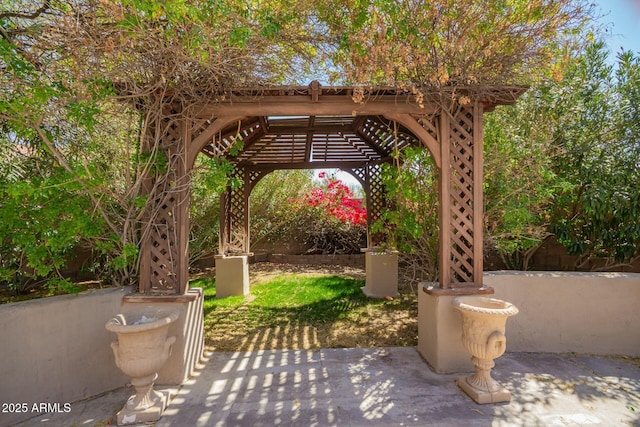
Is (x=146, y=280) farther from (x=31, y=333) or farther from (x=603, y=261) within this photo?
(x=603, y=261)

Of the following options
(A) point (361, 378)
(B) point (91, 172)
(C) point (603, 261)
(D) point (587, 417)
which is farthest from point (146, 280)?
(C) point (603, 261)

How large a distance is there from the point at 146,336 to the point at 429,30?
373cm

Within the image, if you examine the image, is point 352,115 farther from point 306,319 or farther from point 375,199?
point 375,199

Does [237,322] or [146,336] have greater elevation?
[146,336]

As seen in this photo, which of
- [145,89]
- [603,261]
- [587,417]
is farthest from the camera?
[603,261]

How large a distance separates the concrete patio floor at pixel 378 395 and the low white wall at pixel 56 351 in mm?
165

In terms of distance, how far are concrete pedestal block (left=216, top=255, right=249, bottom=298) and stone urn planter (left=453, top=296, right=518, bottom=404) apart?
177 inches

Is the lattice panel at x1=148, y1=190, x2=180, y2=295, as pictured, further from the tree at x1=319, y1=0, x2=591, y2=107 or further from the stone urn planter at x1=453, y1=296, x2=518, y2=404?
the stone urn planter at x1=453, y1=296, x2=518, y2=404

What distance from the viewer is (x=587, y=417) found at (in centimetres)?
254

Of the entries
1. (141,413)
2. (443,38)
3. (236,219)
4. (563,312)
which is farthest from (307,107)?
(236,219)

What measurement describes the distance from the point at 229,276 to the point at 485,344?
4.83 metres

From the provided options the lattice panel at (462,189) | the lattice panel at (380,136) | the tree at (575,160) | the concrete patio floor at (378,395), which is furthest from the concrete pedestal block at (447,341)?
the lattice panel at (380,136)

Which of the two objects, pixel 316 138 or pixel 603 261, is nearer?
pixel 603 261

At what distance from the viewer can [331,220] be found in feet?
32.8
